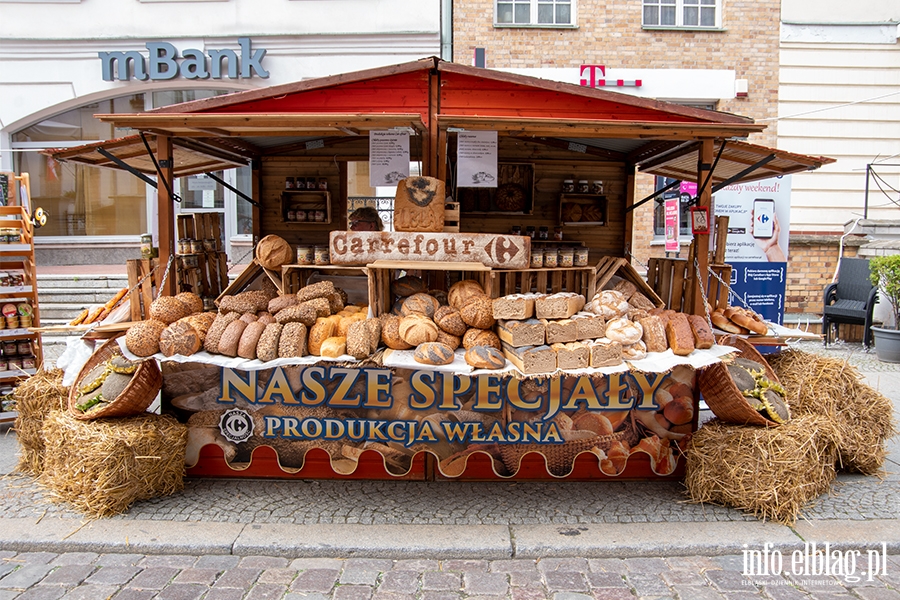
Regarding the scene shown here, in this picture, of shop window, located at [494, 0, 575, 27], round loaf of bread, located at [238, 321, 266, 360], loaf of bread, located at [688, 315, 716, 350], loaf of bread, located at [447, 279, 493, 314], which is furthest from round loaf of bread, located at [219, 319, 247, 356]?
shop window, located at [494, 0, 575, 27]

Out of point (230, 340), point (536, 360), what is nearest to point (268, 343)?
point (230, 340)

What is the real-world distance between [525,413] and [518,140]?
4.02m

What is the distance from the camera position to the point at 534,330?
4195 mm

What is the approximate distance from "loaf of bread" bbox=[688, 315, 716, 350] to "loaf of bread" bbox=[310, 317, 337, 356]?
268cm

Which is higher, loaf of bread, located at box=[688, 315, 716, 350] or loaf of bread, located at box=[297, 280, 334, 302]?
loaf of bread, located at box=[297, 280, 334, 302]

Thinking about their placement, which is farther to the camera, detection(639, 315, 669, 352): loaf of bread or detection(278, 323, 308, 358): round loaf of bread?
detection(639, 315, 669, 352): loaf of bread

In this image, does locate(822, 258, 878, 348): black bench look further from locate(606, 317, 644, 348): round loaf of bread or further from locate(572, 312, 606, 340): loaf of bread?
locate(572, 312, 606, 340): loaf of bread

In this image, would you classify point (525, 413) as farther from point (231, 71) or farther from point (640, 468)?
point (231, 71)

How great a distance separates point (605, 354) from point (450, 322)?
3.62 ft

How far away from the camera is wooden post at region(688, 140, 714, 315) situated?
5.02m

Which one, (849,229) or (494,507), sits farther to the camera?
(849,229)

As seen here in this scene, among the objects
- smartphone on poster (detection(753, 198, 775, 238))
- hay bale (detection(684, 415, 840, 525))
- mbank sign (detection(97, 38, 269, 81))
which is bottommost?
hay bale (detection(684, 415, 840, 525))

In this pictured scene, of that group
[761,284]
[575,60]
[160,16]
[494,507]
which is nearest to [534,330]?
[494,507]

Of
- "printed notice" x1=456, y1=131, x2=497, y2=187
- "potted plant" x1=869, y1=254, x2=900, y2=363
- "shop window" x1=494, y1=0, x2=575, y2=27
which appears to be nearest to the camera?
"printed notice" x1=456, y1=131, x2=497, y2=187
